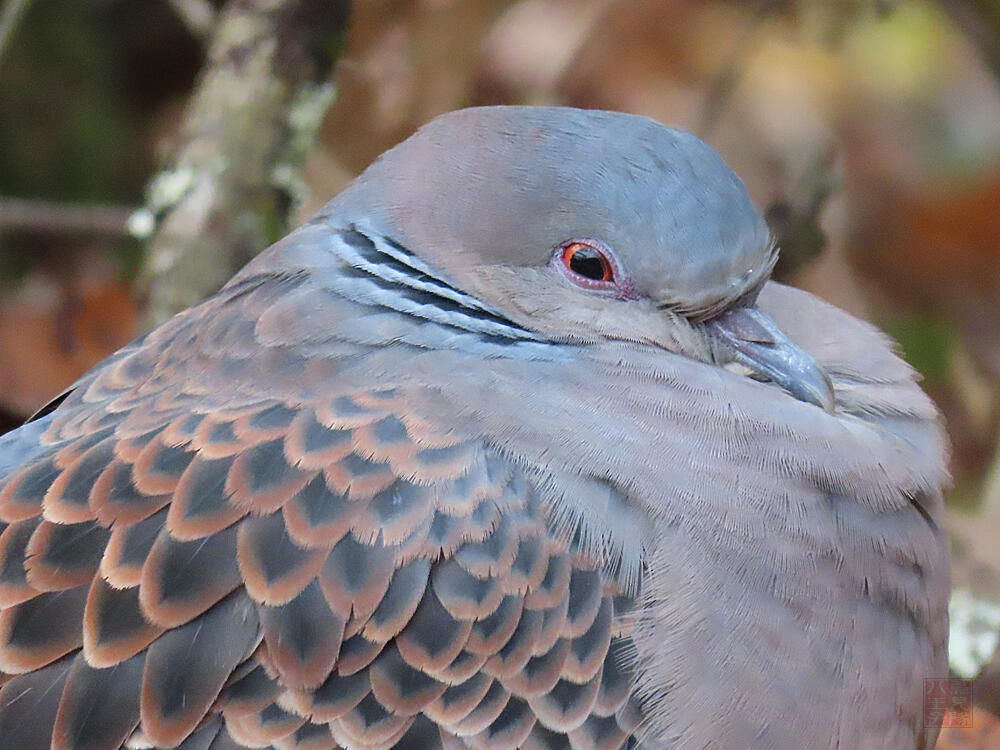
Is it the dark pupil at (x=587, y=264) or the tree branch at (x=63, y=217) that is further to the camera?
the tree branch at (x=63, y=217)

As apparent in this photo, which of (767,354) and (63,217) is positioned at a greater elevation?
(767,354)

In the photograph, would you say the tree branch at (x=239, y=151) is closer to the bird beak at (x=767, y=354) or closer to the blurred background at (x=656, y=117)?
the blurred background at (x=656, y=117)

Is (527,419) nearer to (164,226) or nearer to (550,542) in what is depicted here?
(550,542)

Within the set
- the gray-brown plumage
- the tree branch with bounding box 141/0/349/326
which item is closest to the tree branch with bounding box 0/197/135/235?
the tree branch with bounding box 141/0/349/326

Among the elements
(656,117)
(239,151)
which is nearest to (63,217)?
(239,151)

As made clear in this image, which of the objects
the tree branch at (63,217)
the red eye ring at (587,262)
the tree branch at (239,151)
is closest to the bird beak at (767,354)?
the red eye ring at (587,262)

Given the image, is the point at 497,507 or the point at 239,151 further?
the point at 239,151

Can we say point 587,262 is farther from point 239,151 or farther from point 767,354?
point 239,151
